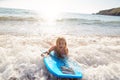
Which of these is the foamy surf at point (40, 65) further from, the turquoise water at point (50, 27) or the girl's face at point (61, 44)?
the turquoise water at point (50, 27)

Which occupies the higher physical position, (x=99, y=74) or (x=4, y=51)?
(x=4, y=51)

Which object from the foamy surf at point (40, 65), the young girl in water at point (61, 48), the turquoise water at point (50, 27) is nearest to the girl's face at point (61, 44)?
the young girl in water at point (61, 48)

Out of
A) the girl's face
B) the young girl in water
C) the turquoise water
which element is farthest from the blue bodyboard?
the turquoise water

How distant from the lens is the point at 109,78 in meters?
5.56

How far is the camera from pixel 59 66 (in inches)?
220

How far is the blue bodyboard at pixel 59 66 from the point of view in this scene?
491cm

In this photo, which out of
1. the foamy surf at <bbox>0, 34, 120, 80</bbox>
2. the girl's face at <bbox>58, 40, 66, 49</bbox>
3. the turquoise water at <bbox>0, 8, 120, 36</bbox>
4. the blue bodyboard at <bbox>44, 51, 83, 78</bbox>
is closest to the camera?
the blue bodyboard at <bbox>44, 51, 83, 78</bbox>

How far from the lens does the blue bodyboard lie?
4.91 metres

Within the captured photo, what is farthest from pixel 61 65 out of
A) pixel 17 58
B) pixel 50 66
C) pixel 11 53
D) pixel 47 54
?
pixel 11 53

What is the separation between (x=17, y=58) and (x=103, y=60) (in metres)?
3.27

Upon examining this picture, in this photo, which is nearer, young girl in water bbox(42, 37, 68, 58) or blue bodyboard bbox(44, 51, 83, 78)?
blue bodyboard bbox(44, 51, 83, 78)

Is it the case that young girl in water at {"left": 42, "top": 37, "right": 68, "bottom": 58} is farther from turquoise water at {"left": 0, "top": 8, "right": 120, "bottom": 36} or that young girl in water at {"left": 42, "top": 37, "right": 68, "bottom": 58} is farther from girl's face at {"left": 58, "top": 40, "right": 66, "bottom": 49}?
turquoise water at {"left": 0, "top": 8, "right": 120, "bottom": 36}

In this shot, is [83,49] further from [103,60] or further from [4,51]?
[4,51]

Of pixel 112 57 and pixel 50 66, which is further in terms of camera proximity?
pixel 112 57
